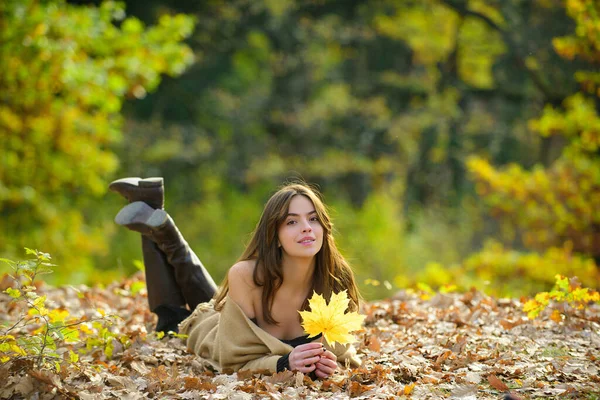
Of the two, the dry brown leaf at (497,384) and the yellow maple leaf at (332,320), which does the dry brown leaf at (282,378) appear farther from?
the dry brown leaf at (497,384)

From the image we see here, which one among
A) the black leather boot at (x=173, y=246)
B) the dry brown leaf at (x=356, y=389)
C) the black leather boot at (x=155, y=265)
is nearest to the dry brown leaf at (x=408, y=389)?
the dry brown leaf at (x=356, y=389)

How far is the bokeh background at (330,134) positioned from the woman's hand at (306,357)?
6124mm

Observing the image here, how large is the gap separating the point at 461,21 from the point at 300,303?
11952 mm

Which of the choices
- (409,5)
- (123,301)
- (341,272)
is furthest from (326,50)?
(341,272)

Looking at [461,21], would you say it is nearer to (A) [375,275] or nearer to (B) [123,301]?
(A) [375,275]

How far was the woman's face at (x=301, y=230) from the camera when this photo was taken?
12.2 feet

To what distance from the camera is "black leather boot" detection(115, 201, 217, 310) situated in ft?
14.2

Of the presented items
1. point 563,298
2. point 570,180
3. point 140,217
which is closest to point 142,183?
point 140,217

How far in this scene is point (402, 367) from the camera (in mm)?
3639

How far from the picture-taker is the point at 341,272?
13.2 feet

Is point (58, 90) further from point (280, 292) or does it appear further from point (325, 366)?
point (325, 366)

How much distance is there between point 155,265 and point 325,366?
1.54m

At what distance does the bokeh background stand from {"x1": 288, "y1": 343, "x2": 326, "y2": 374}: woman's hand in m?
6.12

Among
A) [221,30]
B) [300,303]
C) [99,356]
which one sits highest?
[221,30]
